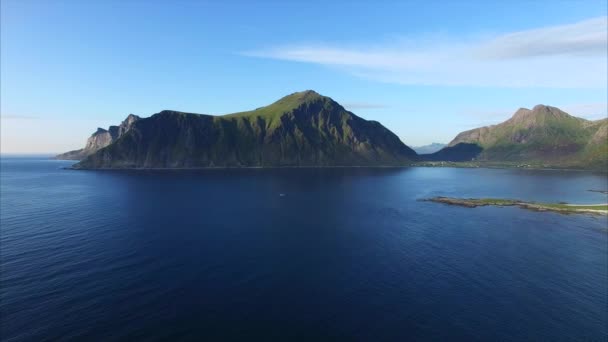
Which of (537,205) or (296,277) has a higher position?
(537,205)

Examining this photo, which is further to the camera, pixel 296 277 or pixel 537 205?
pixel 537 205

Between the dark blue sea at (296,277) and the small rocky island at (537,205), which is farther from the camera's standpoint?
the small rocky island at (537,205)

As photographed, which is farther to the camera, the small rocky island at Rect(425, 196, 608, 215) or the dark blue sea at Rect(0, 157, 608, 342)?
the small rocky island at Rect(425, 196, 608, 215)
